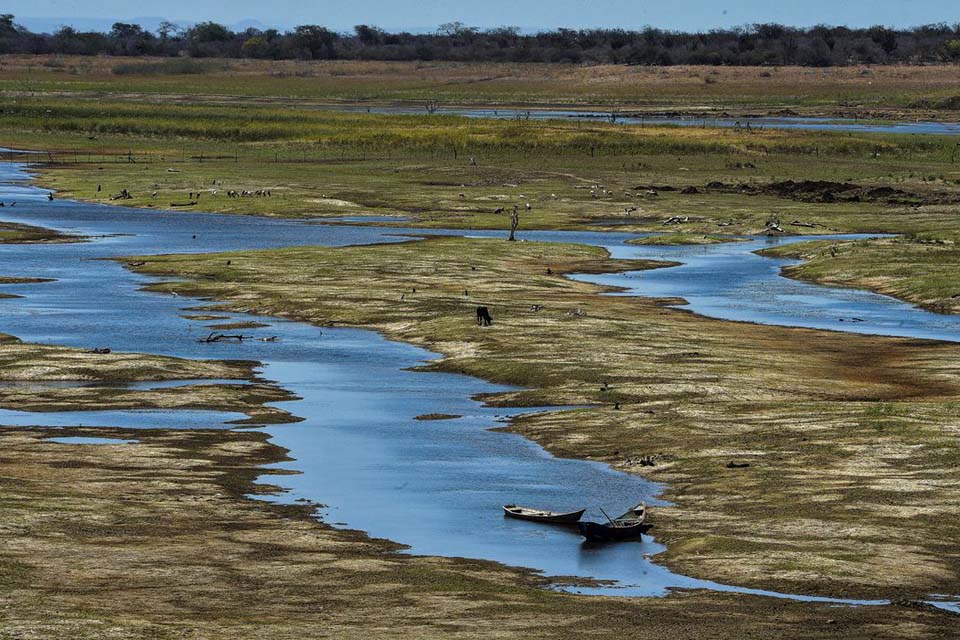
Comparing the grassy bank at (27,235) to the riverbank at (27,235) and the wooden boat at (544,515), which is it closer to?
the riverbank at (27,235)

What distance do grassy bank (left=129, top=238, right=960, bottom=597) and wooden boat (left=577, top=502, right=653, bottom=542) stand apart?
2.53 feet

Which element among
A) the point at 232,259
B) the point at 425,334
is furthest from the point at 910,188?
the point at 425,334

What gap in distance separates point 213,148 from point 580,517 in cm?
14279

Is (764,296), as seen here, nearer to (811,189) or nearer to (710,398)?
(710,398)

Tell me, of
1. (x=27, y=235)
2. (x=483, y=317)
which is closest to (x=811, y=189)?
(x=27, y=235)

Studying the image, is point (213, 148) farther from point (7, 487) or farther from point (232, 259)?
point (7, 487)

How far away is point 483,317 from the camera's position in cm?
6612

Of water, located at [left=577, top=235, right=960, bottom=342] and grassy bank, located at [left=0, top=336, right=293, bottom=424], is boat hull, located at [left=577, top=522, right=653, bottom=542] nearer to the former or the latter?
grassy bank, located at [left=0, top=336, right=293, bottom=424]

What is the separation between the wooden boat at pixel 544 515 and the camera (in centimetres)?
3725

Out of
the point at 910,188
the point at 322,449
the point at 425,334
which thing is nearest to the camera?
the point at 322,449

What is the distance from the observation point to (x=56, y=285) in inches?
3189

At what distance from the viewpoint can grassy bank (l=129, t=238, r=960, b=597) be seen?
1377 inches

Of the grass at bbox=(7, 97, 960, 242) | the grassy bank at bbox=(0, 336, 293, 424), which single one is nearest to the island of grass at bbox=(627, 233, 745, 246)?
the grass at bbox=(7, 97, 960, 242)

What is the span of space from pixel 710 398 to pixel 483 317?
16124 mm
